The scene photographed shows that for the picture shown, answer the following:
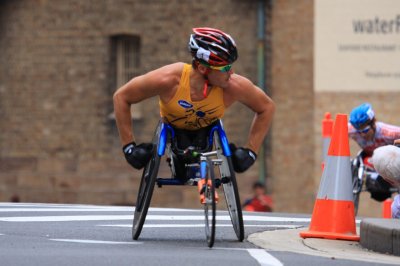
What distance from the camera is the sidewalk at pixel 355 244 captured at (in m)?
11.1

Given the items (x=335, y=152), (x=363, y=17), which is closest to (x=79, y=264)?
(x=335, y=152)

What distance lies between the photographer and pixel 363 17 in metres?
30.8

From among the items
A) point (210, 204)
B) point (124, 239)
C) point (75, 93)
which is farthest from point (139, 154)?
point (75, 93)

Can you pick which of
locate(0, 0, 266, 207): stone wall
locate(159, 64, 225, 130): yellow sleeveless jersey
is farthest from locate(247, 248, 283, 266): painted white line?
locate(0, 0, 266, 207): stone wall

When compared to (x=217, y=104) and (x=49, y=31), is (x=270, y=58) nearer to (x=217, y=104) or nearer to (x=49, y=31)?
(x=49, y=31)

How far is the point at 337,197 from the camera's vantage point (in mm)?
12500

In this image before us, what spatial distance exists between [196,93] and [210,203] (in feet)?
3.32

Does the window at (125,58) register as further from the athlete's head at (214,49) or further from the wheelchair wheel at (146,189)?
the athlete's head at (214,49)

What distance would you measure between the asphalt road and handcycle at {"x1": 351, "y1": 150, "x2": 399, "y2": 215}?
1681 mm

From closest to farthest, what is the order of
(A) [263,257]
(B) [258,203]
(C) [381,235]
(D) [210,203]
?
(A) [263,257], (D) [210,203], (C) [381,235], (B) [258,203]

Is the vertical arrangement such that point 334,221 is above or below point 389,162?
below

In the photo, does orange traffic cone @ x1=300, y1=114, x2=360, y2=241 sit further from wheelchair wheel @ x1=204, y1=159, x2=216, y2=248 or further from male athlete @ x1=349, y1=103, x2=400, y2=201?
male athlete @ x1=349, y1=103, x2=400, y2=201

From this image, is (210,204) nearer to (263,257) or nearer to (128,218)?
(263,257)

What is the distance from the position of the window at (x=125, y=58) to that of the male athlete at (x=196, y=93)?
2059 cm
